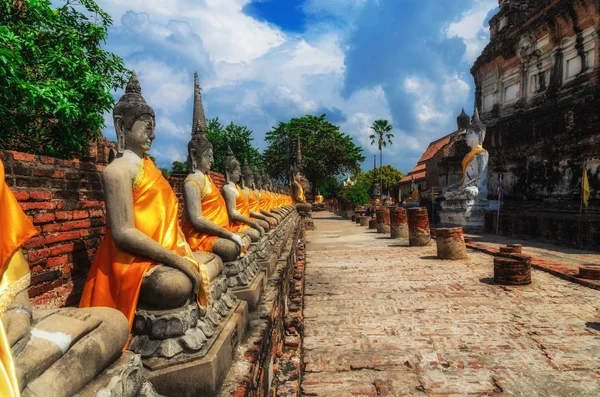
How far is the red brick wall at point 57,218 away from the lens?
2.90 meters

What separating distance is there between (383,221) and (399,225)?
2212 mm

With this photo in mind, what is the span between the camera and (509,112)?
67.2ft

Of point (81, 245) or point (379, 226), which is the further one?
point (379, 226)

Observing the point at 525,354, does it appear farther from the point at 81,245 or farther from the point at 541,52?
the point at 541,52

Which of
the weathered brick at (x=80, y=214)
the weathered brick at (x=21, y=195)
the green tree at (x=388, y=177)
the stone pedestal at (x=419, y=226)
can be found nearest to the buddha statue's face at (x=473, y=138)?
the stone pedestal at (x=419, y=226)

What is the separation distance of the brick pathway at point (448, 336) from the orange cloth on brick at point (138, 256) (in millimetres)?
1873

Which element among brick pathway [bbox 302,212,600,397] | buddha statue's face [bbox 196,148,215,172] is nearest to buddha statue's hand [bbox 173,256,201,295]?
buddha statue's face [bbox 196,148,215,172]

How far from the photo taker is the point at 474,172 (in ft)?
53.7

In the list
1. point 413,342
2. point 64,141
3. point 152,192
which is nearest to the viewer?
point 152,192

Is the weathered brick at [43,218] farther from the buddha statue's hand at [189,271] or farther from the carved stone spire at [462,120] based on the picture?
the carved stone spire at [462,120]

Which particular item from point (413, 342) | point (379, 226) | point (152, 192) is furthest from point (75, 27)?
point (379, 226)

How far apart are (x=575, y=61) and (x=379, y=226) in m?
10.0

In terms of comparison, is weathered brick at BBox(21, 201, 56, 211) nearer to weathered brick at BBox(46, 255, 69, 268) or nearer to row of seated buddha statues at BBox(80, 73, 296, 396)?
weathered brick at BBox(46, 255, 69, 268)

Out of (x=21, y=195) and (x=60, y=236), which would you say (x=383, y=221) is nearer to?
(x=60, y=236)
